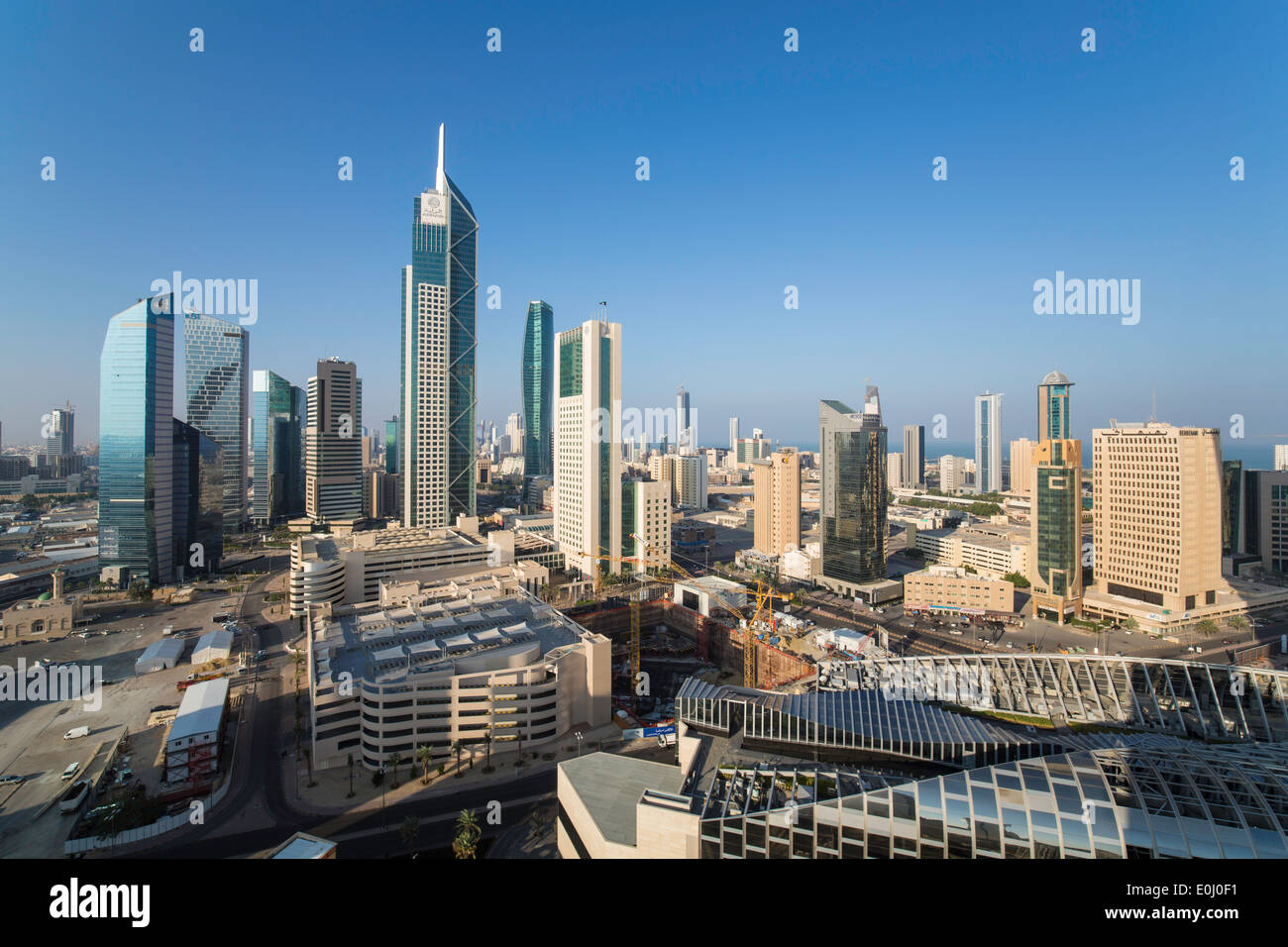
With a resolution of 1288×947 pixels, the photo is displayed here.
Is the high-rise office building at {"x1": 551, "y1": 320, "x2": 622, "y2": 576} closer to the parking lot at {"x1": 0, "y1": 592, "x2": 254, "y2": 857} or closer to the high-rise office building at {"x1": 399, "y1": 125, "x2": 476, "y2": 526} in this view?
the high-rise office building at {"x1": 399, "y1": 125, "x2": 476, "y2": 526}

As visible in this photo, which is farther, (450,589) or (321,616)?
(450,589)

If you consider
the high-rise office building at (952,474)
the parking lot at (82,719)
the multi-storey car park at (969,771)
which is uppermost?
the high-rise office building at (952,474)

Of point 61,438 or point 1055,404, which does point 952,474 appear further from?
point 61,438

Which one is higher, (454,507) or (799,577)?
(454,507)

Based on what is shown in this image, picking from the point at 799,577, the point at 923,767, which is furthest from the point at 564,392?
the point at 923,767

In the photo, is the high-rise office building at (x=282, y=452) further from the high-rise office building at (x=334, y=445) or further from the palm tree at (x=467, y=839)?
the palm tree at (x=467, y=839)

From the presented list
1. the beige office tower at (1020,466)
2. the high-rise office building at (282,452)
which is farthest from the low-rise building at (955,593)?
the high-rise office building at (282,452)
